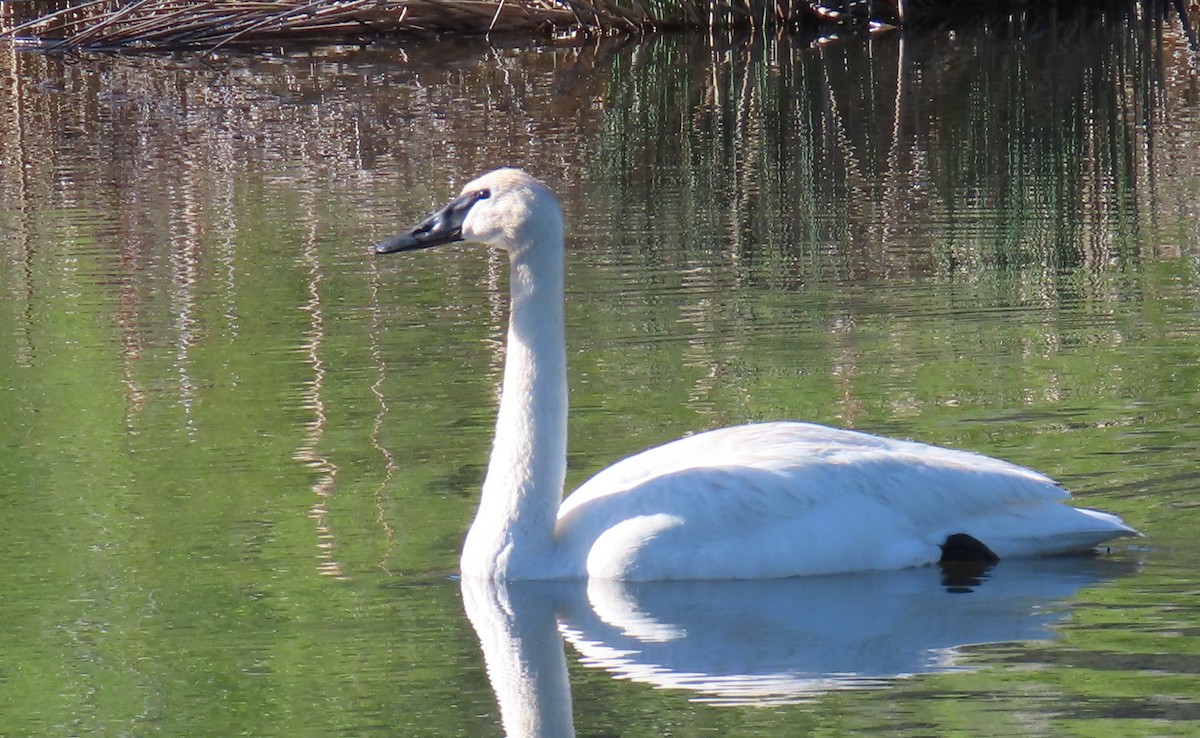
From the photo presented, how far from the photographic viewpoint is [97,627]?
6418 millimetres

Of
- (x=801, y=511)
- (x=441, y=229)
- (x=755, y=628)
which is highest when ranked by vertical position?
(x=441, y=229)

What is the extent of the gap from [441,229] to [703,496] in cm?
127

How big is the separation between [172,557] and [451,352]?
10.0 ft

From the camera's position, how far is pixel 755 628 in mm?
6191

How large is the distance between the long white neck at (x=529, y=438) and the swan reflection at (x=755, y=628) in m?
0.10

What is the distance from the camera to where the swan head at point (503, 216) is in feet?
22.6

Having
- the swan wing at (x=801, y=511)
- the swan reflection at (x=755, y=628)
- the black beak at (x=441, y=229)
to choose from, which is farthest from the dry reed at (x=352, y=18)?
the swan reflection at (x=755, y=628)

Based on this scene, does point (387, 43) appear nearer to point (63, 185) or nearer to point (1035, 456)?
point (63, 185)

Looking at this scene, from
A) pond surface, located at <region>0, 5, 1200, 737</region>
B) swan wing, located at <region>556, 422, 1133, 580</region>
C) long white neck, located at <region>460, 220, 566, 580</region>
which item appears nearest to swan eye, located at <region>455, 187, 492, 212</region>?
long white neck, located at <region>460, 220, 566, 580</region>

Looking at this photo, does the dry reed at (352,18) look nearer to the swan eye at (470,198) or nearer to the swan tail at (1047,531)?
the swan eye at (470,198)

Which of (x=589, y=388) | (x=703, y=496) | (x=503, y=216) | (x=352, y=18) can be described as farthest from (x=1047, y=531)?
(x=352, y=18)

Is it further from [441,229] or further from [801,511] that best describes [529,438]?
[801,511]

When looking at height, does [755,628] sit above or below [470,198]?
below

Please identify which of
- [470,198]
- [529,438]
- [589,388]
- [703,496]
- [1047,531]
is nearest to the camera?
[703,496]
